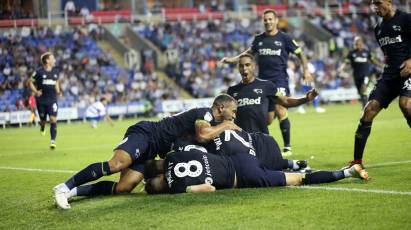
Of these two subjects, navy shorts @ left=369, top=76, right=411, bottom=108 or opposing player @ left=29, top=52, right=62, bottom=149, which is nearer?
navy shorts @ left=369, top=76, right=411, bottom=108

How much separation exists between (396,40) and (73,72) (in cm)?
2968

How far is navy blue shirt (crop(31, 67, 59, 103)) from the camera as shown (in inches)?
782

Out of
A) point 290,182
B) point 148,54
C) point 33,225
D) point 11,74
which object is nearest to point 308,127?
point 290,182

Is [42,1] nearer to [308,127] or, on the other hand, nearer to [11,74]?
[11,74]

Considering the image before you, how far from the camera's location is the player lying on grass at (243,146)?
9.35 meters

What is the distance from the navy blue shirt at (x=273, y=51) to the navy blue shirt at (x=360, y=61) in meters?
11.3

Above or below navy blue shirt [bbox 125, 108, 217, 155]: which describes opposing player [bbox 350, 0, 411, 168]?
above

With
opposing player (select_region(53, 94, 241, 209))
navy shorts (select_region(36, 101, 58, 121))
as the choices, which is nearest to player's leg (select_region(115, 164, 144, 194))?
opposing player (select_region(53, 94, 241, 209))

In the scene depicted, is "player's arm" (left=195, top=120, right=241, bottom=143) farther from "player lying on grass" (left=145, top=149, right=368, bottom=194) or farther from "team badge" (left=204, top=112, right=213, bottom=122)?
"player lying on grass" (left=145, top=149, right=368, bottom=194)

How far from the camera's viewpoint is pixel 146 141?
9.35 metres

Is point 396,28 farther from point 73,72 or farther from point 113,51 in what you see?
point 113,51

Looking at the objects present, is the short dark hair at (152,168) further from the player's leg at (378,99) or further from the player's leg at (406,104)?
the player's leg at (406,104)

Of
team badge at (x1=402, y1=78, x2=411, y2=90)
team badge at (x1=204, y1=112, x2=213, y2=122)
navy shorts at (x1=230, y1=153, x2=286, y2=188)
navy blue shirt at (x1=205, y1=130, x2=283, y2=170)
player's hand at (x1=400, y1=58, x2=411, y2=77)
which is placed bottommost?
navy shorts at (x1=230, y1=153, x2=286, y2=188)

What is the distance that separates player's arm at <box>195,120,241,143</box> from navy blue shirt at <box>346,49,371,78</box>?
55.6 feet
